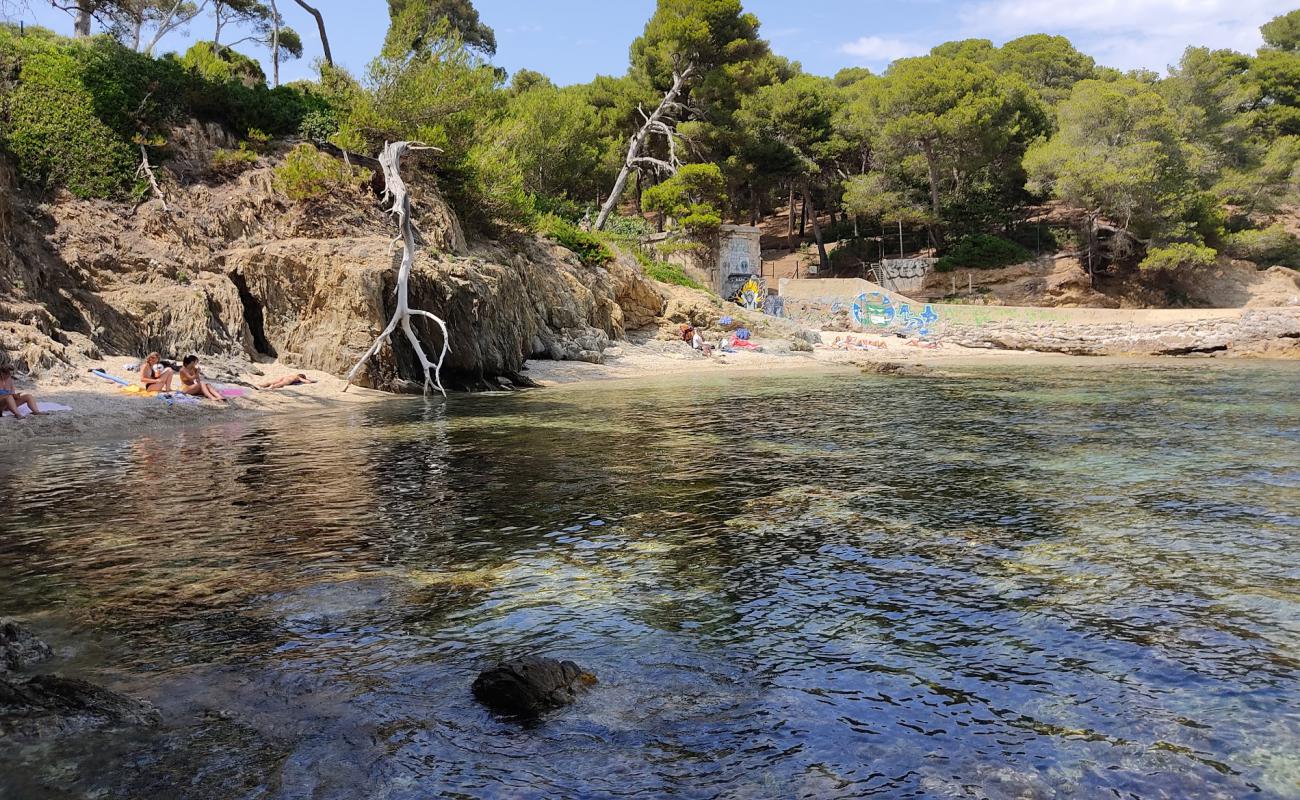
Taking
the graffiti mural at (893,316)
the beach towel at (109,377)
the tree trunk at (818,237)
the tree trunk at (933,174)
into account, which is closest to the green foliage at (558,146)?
the tree trunk at (818,237)

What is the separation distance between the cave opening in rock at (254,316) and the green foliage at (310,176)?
11.3 ft

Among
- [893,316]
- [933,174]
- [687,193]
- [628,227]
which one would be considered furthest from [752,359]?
[933,174]

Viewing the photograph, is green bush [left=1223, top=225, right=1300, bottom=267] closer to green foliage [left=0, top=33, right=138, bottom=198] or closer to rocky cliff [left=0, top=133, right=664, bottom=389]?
rocky cliff [left=0, top=133, right=664, bottom=389]

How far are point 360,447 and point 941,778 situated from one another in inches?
464

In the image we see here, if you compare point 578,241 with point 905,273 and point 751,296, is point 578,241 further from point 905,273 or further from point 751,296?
point 905,273

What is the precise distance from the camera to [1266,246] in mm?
55000

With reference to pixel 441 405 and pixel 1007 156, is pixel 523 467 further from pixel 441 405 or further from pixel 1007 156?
pixel 1007 156

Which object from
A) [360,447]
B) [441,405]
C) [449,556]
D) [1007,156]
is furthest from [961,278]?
[449,556]

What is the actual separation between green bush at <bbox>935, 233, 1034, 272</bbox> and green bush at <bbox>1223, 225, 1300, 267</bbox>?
13.1 m

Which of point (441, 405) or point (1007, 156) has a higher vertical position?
point (1007, 156)

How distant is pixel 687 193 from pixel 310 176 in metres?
28.6

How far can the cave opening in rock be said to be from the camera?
24.1 meters

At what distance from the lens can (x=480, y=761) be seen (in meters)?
3.82

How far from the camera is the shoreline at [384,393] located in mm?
15773
